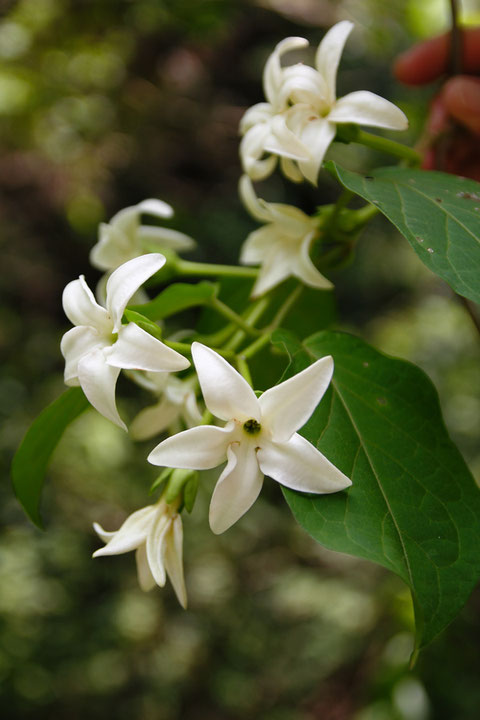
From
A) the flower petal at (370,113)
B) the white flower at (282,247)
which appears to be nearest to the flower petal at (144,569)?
the white flower at (282,247)

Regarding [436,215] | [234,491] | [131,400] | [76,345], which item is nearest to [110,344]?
[76,345]

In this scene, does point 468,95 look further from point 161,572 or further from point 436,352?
point 436,352

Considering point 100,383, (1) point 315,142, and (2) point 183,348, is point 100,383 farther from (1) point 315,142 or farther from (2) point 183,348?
(1) point 315,142

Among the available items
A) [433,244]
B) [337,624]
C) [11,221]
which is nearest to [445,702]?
[337,624]

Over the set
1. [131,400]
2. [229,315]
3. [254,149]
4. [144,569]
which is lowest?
[131,400]

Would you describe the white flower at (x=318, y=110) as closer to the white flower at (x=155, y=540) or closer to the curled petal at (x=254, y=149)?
the curled petal at (x=254, y=149)
